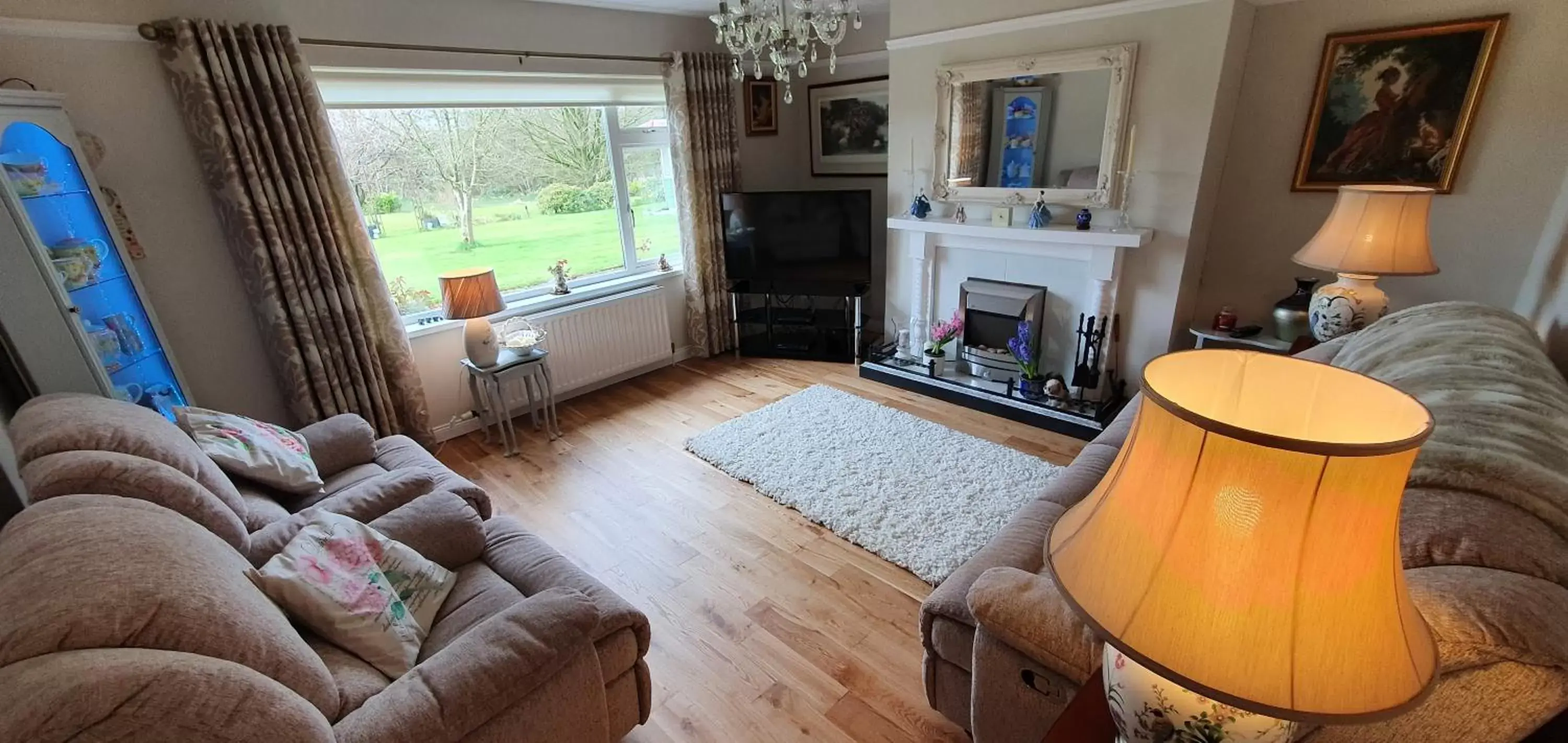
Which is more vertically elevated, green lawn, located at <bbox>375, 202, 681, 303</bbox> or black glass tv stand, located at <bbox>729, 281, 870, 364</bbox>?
green lawn, located at <bbox>375, 202, 681, 303</bbox>

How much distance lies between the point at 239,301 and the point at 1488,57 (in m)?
5.66

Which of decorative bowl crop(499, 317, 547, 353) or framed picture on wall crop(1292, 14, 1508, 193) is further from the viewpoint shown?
decorative bowl crop(499, 317, 547, 353)

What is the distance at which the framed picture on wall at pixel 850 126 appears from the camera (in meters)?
4.72

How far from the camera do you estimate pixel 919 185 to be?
4.09 meters

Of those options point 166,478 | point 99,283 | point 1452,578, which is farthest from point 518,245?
point 1452,578

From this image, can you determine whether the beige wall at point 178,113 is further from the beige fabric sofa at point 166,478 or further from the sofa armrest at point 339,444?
the beige fabric sofa at point 166,478

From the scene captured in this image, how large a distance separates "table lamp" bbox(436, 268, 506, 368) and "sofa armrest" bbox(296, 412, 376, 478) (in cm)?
84

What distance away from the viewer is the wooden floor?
189cm

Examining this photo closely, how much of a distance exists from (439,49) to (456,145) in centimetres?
55

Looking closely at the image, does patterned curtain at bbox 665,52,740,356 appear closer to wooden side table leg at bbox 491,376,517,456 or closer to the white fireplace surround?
the white fireplace surround

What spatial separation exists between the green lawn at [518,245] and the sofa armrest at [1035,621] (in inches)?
136

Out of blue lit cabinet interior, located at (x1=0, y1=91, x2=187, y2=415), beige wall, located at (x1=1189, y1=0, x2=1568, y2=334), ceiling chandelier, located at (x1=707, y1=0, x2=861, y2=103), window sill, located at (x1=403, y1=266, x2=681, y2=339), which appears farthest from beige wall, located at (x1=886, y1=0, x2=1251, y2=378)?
blue lit cabinet interior, located at (x1=0, y1=91, x2=187, y2=415)

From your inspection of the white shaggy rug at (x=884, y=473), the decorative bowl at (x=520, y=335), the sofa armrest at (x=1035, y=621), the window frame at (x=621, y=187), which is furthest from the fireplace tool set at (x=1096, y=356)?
the decorative bowl at (x=520, y=335)

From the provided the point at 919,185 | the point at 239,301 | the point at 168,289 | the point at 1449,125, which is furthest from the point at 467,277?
the point at 1449,125
